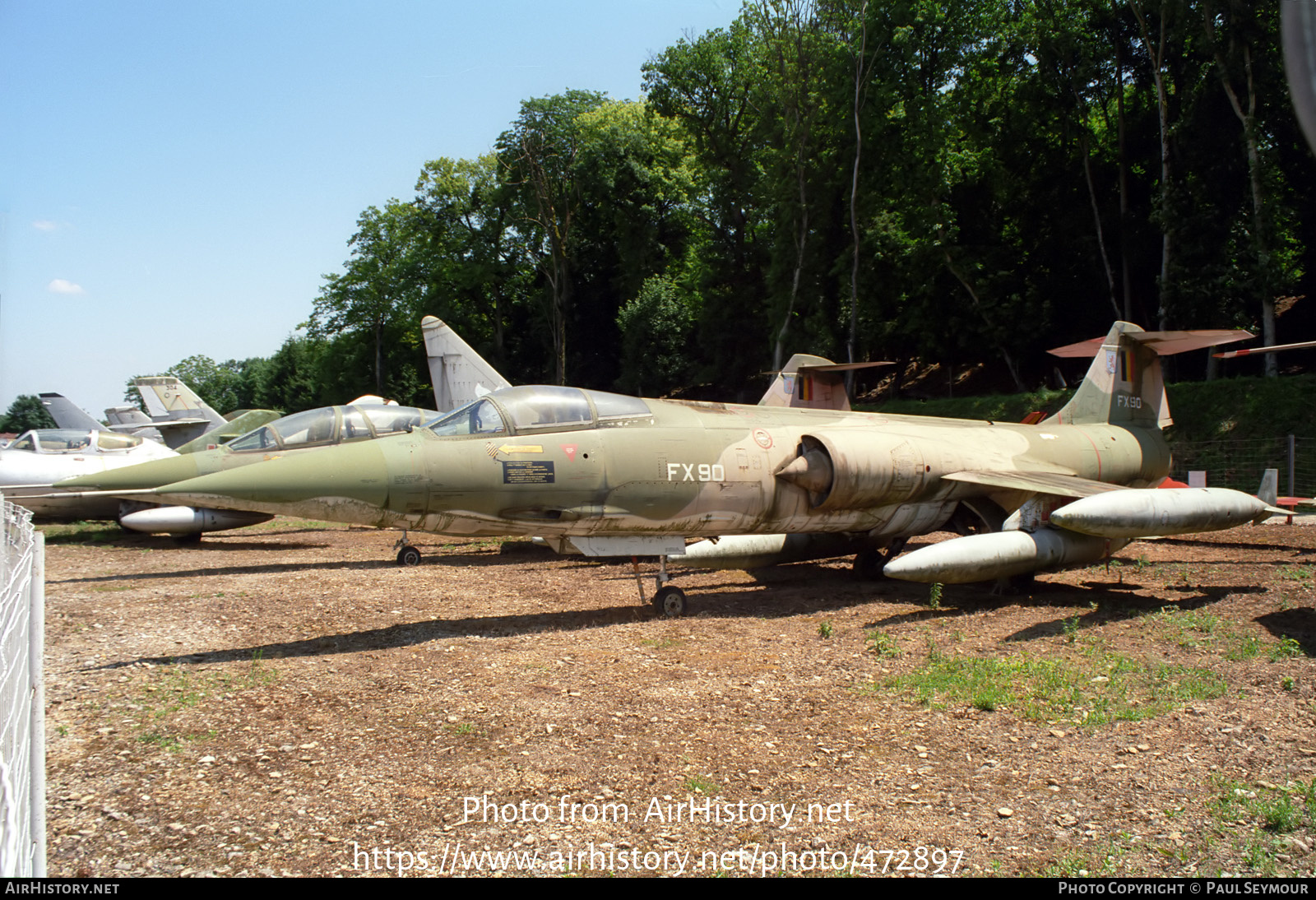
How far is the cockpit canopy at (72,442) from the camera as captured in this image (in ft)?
54.3

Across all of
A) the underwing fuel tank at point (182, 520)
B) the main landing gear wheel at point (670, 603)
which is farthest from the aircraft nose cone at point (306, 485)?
the underwing fuel tank at point (182, 520)

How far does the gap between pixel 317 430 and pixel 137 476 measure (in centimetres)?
263

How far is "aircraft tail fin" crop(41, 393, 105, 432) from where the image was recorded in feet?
93.6

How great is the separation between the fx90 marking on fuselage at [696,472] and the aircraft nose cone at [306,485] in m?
2.77

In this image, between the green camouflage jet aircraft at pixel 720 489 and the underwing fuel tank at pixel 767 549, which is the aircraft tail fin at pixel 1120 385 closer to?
the green camouflage jet aircraft at pixel 720 489

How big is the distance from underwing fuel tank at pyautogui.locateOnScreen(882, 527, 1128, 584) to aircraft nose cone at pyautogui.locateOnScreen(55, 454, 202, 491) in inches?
431

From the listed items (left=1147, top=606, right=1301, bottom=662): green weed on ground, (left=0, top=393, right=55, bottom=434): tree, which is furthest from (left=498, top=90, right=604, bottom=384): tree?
(left=0, top=393, right=55, bottom=434): tree

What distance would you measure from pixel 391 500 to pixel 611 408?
7.90 feet

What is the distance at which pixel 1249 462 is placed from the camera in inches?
756

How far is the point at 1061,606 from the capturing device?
9102 mm

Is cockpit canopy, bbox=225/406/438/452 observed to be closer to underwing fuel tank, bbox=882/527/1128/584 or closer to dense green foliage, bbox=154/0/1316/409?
underwing fuel tank, bbox=882/527/1128/584

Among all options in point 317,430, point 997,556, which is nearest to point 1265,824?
point 997,556

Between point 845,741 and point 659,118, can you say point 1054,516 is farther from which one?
point 659,118

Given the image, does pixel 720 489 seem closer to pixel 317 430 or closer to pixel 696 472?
pixel 696 472
